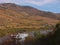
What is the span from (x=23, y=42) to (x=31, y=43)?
539mm

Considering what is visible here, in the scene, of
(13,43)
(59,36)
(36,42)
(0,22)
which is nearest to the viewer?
(59,36)

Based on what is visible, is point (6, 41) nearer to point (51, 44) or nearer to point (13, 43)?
point (13, 43)

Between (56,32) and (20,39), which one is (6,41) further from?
(56,32)

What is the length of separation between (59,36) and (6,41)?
2391 mm

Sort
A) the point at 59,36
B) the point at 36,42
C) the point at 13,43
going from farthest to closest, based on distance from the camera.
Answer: the point at 13,43
the point at 36,42
the point at 59,36

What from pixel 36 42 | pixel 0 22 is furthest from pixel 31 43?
pixel 0 22

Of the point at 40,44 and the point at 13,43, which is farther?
the point at 13,43

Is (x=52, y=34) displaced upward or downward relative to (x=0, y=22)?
upward

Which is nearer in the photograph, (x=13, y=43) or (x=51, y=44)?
(x=51, y=44)

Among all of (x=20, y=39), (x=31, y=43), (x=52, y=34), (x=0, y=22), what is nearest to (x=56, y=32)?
Answer: (x=52, y=34)

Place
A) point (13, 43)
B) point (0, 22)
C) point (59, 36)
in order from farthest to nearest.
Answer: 1. point (0, 22)
2. point (13, 43)
3. point (59, 36)

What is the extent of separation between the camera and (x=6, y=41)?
10.0 metres

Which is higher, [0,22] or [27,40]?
[27,40]

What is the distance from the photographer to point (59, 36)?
28.0ft
